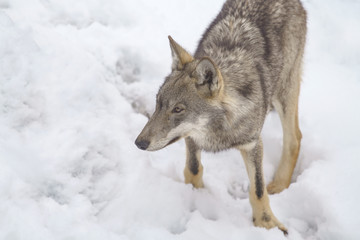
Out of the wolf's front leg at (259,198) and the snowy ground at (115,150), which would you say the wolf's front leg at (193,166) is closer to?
the snowy ground at (115,150)

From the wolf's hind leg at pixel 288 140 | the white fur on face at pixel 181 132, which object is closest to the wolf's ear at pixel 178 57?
the white fur on face at pixel 181 132

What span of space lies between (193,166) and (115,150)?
93cm

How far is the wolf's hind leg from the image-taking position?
499cm

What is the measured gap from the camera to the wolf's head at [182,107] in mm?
3354

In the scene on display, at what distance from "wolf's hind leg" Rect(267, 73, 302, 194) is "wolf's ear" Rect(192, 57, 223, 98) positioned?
73.2 inches

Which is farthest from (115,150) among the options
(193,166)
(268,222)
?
(268,222)

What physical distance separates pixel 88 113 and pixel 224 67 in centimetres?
174

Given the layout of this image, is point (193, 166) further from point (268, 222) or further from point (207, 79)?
point (207, 79)

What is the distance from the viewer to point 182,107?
11.1 ft

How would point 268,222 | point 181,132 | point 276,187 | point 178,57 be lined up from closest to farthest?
point 181,132, point 178,57, point 268,222, point 276,187

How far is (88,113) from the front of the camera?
175 inches

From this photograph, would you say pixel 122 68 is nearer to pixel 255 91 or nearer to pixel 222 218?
pixel 255 91

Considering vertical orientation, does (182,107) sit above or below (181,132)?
above

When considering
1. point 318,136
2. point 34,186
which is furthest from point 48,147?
point 318,136
